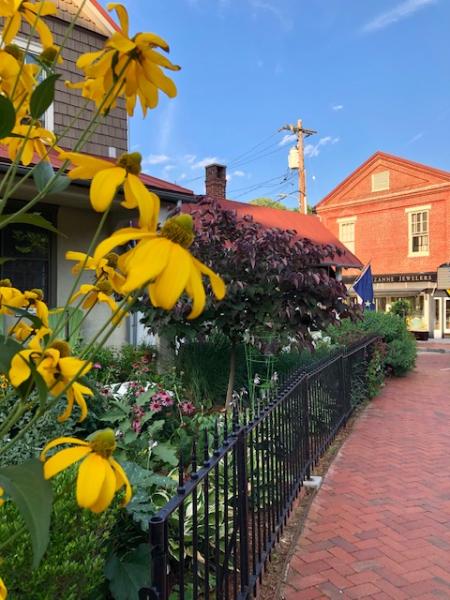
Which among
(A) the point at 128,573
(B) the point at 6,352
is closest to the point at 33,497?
(B) the point at 6,352

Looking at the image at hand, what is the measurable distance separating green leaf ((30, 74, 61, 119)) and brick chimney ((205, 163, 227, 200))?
15028mm

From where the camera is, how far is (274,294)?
5.01 metres

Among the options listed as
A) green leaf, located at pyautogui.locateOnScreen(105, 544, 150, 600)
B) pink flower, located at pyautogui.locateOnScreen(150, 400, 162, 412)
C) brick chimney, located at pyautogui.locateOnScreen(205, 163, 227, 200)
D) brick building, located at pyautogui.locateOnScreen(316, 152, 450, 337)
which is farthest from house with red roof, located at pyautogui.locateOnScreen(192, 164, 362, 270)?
green leaf, located at pyautogui.locateOnScreen(105, 544, 150, 600)

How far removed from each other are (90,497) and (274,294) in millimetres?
4230

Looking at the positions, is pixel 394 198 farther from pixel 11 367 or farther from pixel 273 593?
pixel 11 367

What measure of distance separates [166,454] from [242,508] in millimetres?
1055

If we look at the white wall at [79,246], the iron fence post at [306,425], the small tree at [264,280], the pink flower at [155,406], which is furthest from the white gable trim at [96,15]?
the iron fence post at [306,425]

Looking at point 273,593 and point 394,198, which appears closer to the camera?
point 273,593

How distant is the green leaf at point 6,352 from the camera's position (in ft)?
2.96

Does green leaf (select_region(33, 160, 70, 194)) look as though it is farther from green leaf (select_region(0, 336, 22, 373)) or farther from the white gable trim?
the white gable trim

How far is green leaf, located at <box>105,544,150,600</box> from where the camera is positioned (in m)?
2.35

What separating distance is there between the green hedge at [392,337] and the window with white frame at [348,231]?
15.2 metres

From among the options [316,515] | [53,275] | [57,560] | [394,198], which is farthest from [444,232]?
[57,560]

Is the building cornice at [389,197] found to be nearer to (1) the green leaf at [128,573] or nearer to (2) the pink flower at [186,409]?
(2) the pink flower at [186,409]
